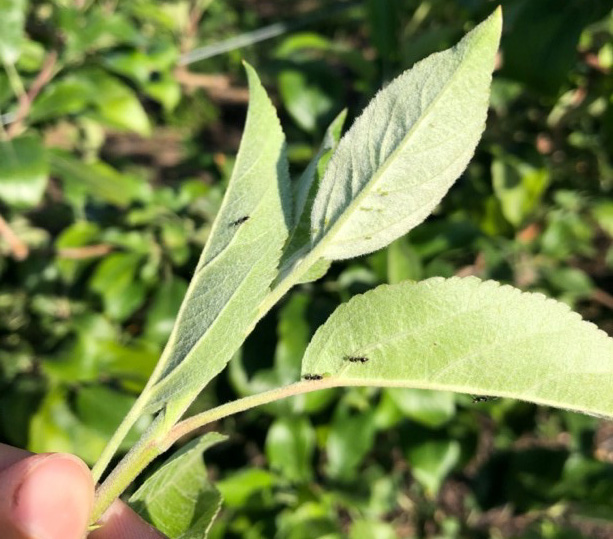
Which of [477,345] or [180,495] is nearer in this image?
[477,345]

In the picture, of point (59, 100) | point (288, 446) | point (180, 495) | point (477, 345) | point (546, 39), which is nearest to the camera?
point (477, 345)

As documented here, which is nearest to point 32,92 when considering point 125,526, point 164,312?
point 164,312

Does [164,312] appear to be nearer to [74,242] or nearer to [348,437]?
[74,242]

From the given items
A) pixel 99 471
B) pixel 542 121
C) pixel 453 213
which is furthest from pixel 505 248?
pixel 99 471

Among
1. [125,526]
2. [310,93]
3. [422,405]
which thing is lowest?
[422,405]

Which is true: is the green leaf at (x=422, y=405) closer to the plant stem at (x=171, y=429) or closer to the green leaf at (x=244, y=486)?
the green leaf at (x=244, y=486)

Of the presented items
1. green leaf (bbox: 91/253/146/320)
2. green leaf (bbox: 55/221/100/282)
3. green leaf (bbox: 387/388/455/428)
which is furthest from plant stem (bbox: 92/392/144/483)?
green leaf (bbox: 55/221/100/282)

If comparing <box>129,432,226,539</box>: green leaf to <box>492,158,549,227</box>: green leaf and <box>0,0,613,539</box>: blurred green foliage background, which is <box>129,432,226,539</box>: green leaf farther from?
<box>492,158,549,227</box>: green leaf
